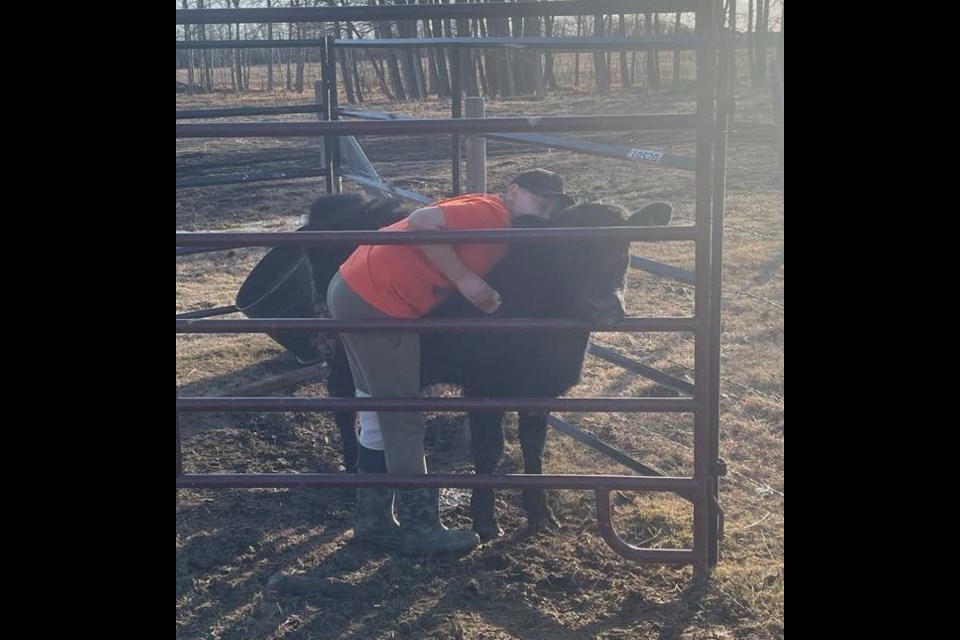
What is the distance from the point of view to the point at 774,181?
12.7 metres

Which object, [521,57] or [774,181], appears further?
[521,57]

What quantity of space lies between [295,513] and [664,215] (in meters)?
1.79

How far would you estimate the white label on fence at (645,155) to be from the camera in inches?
137

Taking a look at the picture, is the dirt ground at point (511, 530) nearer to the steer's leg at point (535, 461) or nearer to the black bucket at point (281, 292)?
the steer's leg at point (535, 461)

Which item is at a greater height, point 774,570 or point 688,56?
point 688,56

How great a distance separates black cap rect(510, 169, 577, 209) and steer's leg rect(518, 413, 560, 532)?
32.3 inches

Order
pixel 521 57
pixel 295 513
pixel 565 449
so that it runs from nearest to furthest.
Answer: pixel 295 513 → pixel 565 449 → pixel 521 57

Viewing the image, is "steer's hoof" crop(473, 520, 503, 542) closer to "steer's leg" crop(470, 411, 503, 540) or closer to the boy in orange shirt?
"steer's leg" crop(470, 411, 503, 540)

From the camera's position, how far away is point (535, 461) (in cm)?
396

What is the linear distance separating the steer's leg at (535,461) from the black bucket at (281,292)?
119 centimetres

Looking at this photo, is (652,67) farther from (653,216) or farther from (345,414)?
(653,216)

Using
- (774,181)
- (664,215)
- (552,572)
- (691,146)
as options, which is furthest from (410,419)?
(691,146)

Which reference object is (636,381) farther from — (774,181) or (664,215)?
(774,181)
